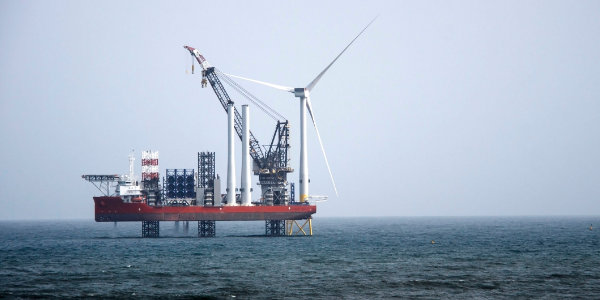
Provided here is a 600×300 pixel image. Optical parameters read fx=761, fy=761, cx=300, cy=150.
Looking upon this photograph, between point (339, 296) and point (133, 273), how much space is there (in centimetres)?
2912

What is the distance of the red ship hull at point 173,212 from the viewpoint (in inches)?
6245

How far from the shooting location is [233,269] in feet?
290

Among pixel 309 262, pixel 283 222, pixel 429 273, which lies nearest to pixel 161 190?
pixel 283 222

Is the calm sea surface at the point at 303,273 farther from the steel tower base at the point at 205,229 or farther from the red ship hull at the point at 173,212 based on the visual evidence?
the steel tower base at the point at 205,229

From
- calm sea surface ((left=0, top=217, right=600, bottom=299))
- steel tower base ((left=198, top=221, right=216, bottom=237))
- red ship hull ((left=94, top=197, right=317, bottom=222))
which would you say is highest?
red ship hull ((left=94, top=197, right=317, bottom=222))

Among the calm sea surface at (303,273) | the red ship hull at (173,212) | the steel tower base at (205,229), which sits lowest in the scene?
the calm sea surface at (303,273)

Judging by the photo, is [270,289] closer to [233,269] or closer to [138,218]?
[233,269]

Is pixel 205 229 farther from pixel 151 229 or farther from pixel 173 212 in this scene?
pixel 173 212

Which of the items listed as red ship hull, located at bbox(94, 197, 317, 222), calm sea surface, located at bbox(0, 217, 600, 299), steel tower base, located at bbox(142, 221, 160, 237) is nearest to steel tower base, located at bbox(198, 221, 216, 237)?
red ship hull, located at bbox(94, 197, 317, 222)

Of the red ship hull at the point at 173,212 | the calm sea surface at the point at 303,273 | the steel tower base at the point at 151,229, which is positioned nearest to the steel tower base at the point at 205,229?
the red ship hull at the point at 173,212

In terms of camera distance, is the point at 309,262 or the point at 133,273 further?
the point at 309,262

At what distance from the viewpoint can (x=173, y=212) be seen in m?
158

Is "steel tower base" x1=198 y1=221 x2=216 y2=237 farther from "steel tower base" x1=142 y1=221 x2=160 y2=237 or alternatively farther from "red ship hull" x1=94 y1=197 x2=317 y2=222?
"steel tower base" x1=142 y1=221 x2=160 y2=237

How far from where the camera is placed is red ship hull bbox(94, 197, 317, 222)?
15862 centimetres
